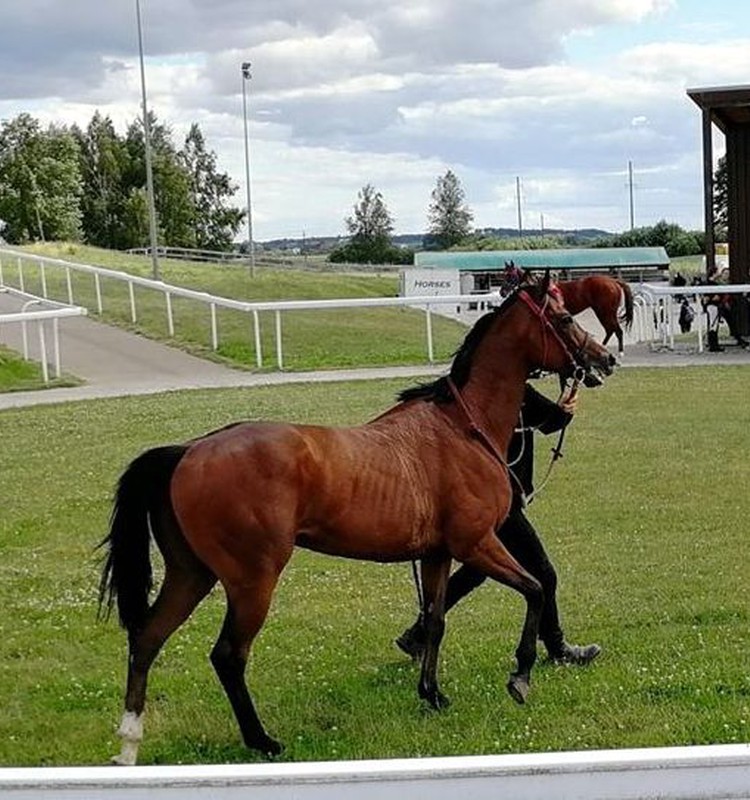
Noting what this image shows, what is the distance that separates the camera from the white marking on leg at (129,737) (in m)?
4.97

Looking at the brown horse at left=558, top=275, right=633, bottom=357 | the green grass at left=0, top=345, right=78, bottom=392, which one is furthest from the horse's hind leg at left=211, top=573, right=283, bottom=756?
the green grass at left=0, top=345, right=78, bottom=392

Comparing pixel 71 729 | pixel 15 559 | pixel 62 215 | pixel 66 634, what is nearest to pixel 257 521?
pixel 71 729

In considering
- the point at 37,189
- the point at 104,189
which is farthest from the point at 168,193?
the point at 37,189

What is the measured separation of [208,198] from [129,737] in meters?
96.3

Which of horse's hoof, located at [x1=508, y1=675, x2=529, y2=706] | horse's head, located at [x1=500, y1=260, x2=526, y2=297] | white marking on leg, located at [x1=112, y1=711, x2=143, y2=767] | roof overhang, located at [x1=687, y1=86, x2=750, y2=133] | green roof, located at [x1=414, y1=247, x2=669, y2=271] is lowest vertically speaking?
horse's hoof, located at [x1=508, y1=675, x2=529, y2=706]

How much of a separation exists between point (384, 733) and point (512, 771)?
8.11ft

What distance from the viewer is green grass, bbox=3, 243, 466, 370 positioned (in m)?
22.4

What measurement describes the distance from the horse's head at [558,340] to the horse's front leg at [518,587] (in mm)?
889

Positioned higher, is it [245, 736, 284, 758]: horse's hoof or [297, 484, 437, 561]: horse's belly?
[297, 484, 437, 561]: horse's belly

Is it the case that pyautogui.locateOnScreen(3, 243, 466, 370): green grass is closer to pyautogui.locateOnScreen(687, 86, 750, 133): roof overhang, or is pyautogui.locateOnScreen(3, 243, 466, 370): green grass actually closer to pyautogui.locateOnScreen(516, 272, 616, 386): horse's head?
pyautogui.locateOnScreen(687, 86, 750, 133): roof overhang

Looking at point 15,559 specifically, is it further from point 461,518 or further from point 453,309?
point 453,309

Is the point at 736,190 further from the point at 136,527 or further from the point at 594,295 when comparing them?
the point at 136,527

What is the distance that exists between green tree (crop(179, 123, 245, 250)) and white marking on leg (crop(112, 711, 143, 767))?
8671cm

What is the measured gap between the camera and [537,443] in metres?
13.5
